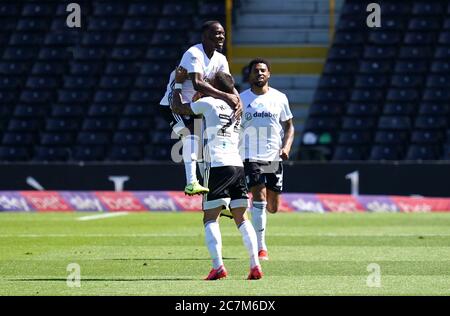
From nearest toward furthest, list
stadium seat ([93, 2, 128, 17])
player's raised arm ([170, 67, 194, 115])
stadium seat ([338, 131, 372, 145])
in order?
player's raised arm ([170, 67, 194, 115]) < stadium seat ([338, 131, 372, 145]) < stadium seat ([93, 2, 128, 17])

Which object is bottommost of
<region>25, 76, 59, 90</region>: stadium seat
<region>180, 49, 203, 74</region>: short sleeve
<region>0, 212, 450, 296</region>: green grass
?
<region>0, 212, 450, 296</region>: green grass

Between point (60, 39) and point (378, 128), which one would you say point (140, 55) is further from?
point (378, 128)

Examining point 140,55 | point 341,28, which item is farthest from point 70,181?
point 341,28

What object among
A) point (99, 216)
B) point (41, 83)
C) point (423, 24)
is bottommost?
point (99, 216)

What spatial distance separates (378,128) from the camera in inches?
1135

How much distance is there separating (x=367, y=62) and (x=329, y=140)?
8.91 ft

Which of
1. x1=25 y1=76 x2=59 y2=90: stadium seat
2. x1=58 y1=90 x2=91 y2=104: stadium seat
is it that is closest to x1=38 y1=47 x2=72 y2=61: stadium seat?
x1=25 y1=76 x2=59 y2=90: stadium seat

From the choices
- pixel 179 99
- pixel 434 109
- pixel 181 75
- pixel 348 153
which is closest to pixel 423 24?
pixel 434 109

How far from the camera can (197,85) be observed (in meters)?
12.4

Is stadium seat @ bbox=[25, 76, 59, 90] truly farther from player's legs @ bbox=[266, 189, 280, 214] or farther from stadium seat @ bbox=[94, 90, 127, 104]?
player's legs @ bbox=[266, 189, 280, 214]

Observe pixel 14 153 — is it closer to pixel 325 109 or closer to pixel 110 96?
pixel 110 96

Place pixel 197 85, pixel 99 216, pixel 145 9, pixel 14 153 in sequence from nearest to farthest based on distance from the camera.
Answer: pixel 197 85 → pixel 99 216 → pixel 14 153 → pixel 145 9

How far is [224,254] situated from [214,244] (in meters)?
3.49

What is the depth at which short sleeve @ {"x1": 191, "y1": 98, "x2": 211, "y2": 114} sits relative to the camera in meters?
12.2
